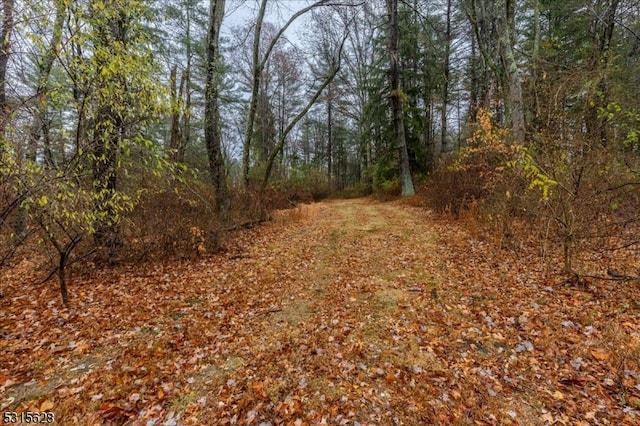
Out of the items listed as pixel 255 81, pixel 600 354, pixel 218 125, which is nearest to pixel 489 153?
pixel 600 354

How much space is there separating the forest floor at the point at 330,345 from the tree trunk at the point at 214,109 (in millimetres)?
2796

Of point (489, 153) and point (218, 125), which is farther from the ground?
point (218, 125)

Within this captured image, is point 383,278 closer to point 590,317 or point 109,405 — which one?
point 590,317

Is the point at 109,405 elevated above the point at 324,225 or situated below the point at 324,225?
below

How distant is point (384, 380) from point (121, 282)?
449cm

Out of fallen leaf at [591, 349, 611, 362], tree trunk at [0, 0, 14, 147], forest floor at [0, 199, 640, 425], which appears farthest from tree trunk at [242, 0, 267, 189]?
fallen leaf at [591, 349, 611, 362]

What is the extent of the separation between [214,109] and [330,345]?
6.49 m

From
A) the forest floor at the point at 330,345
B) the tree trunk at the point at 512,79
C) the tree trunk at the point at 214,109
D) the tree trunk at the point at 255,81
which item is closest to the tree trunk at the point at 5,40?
the forest floor at the point at 330,345

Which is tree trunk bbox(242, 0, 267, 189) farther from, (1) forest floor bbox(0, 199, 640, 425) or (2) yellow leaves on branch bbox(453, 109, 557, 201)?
(2) yellow leaves on branch bbox(453, 109, 557, 201)

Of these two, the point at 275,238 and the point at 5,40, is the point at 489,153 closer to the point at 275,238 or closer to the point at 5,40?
the point at 275,238

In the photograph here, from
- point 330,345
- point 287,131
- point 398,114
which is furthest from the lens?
point 398,114

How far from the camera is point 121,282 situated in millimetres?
4812

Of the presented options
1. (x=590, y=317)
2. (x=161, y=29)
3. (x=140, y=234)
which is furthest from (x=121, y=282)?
(x=161, y=29)

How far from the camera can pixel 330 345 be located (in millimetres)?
3260
